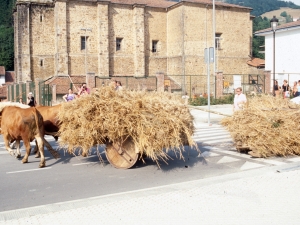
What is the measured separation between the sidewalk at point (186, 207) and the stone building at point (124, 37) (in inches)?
1588

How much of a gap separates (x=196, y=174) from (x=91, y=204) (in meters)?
3.00

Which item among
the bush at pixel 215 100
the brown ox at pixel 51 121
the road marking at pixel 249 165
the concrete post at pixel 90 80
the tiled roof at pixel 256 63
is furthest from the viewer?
the tiled roof at pixel 256 63

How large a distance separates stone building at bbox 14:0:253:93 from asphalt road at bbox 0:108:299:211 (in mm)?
36405

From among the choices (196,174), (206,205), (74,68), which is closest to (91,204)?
(206,205)

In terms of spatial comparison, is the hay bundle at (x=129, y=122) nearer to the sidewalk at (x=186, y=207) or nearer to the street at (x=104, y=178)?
the street at (x=104, y=178)

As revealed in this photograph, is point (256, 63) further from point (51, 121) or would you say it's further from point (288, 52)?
point (51, 121)

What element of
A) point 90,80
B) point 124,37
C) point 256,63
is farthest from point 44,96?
point 256,63

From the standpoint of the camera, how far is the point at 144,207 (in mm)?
5512

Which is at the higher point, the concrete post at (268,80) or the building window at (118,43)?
the building window at (118,43)

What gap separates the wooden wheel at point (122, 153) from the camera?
8094 millimetres

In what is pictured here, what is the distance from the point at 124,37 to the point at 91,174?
137 feet

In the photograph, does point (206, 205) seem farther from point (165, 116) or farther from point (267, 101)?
point (267, 101)

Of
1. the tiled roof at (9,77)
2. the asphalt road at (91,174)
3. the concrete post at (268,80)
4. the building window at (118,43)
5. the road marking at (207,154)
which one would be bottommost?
the asphalt road at (91,174)

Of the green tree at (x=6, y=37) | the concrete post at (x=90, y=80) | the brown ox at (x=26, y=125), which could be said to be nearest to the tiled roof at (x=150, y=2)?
the concrete post at (x=90, y=80)
